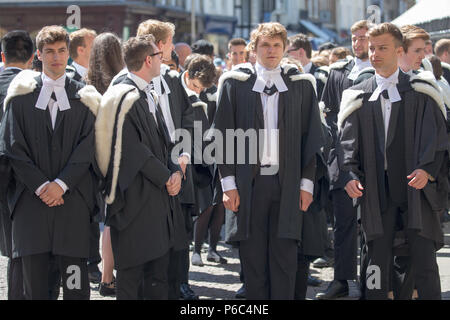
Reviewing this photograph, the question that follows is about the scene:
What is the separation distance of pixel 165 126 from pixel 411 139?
5.71ft

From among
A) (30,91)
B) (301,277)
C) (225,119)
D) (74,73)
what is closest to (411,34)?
(225,119)

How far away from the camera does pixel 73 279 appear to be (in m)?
5.70

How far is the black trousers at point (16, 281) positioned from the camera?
5828mm

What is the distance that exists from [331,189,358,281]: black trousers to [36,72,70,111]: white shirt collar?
290 cm

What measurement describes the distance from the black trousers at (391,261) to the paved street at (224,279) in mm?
1366

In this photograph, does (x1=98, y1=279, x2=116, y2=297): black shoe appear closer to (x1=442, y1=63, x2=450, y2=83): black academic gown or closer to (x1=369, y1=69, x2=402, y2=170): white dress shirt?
(x1=369, y1=69, x2=402, y2=170): white dress shirt

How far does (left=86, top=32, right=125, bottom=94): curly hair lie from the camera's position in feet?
22.8

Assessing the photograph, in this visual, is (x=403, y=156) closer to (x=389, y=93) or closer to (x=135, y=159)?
(x=389, y=93)

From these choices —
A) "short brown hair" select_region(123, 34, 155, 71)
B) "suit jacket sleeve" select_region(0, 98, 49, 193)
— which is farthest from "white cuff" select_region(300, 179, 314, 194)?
"suit jacket sleeve" select_region(0, 98, 49, 193)

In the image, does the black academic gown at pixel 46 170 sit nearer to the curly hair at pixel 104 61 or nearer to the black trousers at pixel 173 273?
the black trousers at pixel 173 273

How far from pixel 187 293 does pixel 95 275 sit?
119 cm

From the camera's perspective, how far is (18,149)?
222 inches

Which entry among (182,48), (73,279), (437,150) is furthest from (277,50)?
(182,48)
